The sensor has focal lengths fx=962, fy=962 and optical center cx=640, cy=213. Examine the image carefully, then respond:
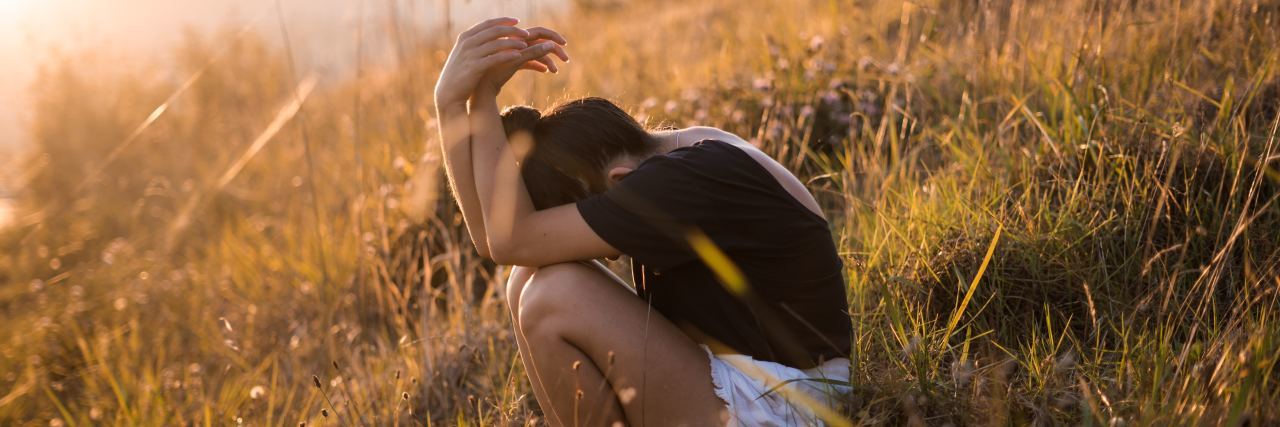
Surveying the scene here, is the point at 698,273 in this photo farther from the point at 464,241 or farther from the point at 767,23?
the point at 767,23

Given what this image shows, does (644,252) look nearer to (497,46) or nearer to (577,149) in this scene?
(577,149)

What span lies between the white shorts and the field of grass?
86 millimetres

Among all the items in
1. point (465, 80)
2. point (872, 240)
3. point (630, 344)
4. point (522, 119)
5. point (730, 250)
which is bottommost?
point (872, 240)

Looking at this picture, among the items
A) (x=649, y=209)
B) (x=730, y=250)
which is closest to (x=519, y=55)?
(x=649, y=209)

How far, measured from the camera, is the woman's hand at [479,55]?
195cm

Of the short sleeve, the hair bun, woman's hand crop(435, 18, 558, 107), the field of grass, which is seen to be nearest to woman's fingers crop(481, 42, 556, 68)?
woman's hand crop(435, 18, 558, 107)

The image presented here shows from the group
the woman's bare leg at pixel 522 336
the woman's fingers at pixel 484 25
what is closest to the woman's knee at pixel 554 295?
the woman's bare leg at pixel 522 336

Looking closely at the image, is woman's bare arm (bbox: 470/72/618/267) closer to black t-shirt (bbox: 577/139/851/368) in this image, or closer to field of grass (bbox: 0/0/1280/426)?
black t-shirt (bbox: 577/139/851/368)

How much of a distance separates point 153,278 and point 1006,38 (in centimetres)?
383

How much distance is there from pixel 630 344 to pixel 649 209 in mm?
286

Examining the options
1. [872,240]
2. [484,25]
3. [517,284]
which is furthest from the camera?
[872,240]

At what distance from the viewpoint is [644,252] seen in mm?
1815

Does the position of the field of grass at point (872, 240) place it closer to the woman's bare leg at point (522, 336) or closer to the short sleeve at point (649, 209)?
the woman's bare leg at point (522, 336)

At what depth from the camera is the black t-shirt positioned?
1793mm
